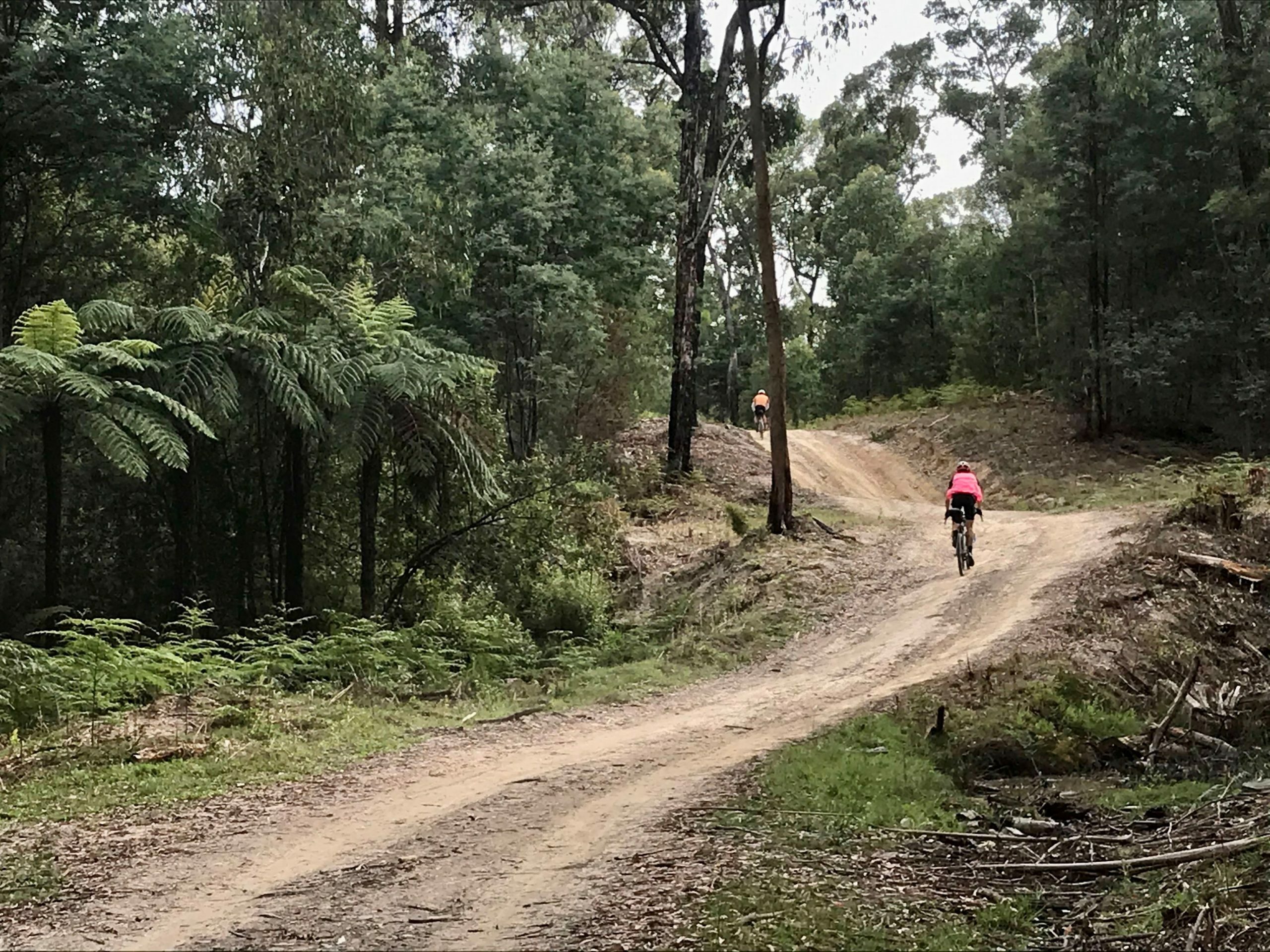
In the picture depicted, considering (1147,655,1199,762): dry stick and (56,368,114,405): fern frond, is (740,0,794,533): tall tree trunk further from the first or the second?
(56,368,114,405): fern frond

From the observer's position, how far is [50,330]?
33.7 feet

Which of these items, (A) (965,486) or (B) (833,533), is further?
(B) (833,533)

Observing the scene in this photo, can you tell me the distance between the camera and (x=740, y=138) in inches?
886

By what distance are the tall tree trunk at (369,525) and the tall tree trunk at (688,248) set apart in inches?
446

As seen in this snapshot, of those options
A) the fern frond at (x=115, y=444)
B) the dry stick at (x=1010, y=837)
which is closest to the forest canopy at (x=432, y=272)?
the fern frond at (x=115, y=444)

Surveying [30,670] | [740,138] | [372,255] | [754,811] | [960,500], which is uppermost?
[740,138]

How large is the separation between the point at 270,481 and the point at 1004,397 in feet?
83.2

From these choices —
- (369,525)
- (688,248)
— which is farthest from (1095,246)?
(369,525)

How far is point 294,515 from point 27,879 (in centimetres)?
745

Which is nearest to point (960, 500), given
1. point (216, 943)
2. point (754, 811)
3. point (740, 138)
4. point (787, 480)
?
point (787, 480)

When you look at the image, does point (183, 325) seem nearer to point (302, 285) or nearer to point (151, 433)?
point (302, 285)

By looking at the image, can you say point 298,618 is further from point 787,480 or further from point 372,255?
point 787,480

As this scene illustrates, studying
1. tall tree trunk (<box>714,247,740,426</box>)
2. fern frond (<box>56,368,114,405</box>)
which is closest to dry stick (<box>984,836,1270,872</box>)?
fern frond (<box>56,368,114,405</box>)

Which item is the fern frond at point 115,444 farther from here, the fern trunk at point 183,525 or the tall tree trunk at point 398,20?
the tall tree trunk at point 398,20
